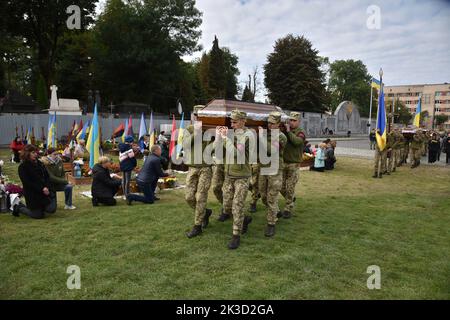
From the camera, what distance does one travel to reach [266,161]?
5.69 m

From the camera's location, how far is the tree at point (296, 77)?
4925 cm

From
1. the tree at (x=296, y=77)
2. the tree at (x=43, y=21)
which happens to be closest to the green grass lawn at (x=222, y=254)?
the tree at (x=43, y=21)

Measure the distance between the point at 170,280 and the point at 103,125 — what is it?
23.2 meters

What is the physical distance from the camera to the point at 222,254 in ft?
16.2

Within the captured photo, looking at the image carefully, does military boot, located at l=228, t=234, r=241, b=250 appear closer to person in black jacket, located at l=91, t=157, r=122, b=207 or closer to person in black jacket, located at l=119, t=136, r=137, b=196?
person in black jacket, located at l=91, t=157, r=122, b=207

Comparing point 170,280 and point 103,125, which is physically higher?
point 103,125

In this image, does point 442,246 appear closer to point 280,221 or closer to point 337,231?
point 337,231

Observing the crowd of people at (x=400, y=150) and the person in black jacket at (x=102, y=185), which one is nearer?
the person in black jacket at (x=102, y=185)

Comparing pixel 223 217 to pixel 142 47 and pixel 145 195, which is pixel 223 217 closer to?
pixel 145 195

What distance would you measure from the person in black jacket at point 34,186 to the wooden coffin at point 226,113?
3.46m

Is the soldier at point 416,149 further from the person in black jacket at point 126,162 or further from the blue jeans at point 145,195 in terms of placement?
the person in black jacket at point 126,162
